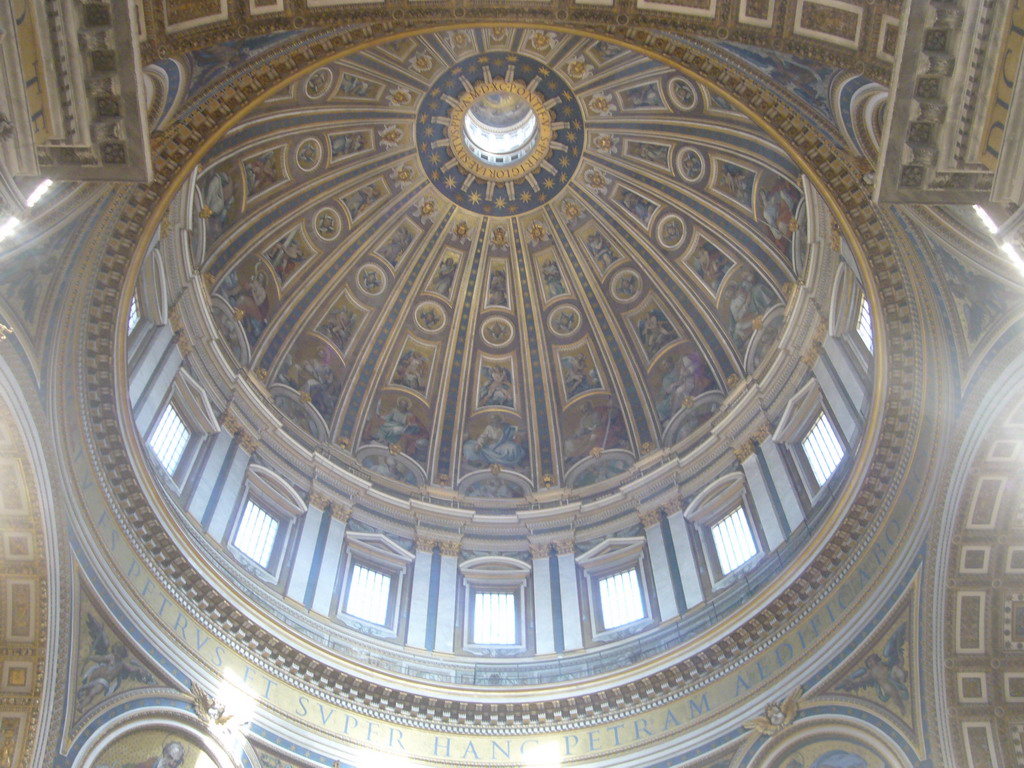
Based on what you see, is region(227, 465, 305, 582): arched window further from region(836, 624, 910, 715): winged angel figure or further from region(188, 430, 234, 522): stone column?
region(836, 624, 910, 715): winged angel figure

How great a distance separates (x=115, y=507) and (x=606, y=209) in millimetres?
19567

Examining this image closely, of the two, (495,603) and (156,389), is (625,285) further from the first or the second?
(156,389)

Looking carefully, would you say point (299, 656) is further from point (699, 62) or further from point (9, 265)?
point (699, 62)

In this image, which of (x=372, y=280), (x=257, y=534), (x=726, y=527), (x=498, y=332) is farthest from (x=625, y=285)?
(x=257, y=534)

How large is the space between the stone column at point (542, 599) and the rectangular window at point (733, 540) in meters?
4.42

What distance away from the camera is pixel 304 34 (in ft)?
54.7

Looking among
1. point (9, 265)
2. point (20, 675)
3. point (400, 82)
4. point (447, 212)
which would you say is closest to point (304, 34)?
point (9, 265)

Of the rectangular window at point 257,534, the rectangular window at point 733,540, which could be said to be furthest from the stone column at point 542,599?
the rectangular window at point 257,534

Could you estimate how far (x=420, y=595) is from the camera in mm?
24891

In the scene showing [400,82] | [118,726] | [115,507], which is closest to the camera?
[118,726]

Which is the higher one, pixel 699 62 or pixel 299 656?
pixel 699 62

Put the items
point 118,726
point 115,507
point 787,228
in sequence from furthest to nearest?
point 787,228, point 115,507, point 118,726

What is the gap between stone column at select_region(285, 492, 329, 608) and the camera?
2280cm

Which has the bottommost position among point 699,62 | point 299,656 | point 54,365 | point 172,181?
point 299,656
